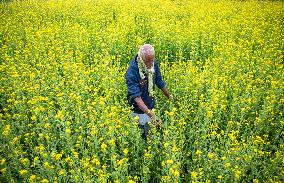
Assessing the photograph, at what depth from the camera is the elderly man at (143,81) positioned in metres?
4.41

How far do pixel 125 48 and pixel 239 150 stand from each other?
16.1 feet

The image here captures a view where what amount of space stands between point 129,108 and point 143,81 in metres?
0.54

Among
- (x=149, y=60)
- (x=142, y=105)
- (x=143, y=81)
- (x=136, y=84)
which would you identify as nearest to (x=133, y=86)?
(x=136, y=84)

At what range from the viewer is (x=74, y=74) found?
5.54 m

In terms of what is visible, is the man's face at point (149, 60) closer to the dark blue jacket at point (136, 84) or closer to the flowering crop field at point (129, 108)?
the dark blue jacket at point (136, 84)

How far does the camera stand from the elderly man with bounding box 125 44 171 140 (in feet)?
14.5

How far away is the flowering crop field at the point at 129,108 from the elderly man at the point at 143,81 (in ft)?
0.87

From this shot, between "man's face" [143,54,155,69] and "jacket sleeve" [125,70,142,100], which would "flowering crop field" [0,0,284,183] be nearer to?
"jacket sleeve" [125,70,142,100]

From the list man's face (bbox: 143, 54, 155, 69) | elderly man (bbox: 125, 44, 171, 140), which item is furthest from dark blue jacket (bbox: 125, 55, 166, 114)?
man's face (bbox: 143, 54, 155, 69)

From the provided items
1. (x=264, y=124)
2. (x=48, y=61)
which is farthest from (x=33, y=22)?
(x=264, y=124)

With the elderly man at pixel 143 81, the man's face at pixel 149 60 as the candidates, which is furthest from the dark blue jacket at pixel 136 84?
the man's face at pixel 149 60

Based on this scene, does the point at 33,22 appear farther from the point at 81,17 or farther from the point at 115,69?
the point at 115,69

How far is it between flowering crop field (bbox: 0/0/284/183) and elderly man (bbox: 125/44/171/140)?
266 millimetres

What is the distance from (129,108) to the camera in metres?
4.62
